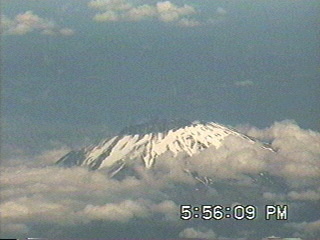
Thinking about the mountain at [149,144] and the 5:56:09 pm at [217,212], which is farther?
the mountain at [149,144]

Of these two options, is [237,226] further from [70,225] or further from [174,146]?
[174,146]

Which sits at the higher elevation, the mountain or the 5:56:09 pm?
the mountain

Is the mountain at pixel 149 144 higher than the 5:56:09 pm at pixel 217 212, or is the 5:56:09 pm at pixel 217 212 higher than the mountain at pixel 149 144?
the mountain at pixel 149 144

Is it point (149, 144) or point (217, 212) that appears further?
point (149, 144)

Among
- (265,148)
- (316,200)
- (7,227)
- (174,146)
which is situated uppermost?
(174,146)

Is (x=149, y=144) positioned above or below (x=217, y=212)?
above

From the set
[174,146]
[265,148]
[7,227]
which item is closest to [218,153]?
[265,148]

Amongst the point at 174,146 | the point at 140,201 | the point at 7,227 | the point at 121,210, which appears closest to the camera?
the point at 7,227

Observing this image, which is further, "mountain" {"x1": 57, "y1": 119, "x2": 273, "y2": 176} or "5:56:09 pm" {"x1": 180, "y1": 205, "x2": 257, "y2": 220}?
"mountain" {"x1": 57, "y1": 119, "x2": 273, "y2": 176}
